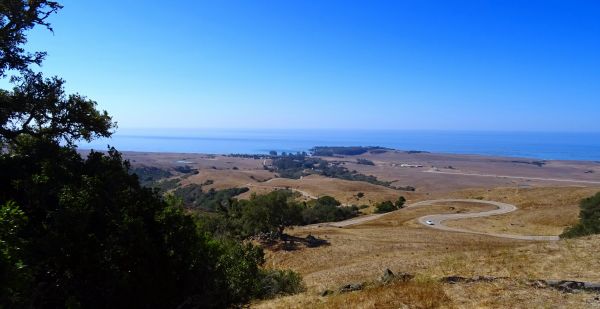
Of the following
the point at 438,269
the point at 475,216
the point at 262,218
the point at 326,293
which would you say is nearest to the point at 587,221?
the point at 475,216

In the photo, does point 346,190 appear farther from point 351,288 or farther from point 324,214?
point 351,288

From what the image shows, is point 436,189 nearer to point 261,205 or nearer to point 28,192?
point 261,205

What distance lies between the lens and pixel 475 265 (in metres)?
16.8

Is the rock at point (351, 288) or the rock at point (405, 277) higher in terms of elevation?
the rock at point (405, 277)

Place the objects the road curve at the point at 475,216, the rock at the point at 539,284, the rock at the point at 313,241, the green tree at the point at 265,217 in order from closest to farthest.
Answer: the rock at the point at 539,284
the rock at the point at 313,241
the green tree at the point at 265,217
the road curve at the point at 475,216

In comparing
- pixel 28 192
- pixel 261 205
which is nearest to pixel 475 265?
pixel 28 192

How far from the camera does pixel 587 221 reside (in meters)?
34.6

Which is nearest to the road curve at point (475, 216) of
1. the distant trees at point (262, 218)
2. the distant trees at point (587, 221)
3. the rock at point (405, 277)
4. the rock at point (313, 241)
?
the distant trees at point (587, 221)

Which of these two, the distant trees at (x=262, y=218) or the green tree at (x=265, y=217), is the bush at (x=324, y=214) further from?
the green tree at (x=265, y=217)

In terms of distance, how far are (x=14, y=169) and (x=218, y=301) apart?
297 inches

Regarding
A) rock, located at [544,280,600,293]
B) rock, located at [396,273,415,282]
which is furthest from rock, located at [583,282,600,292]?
rock, located at [396,273,415,282]

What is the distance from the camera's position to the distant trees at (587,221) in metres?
30.7

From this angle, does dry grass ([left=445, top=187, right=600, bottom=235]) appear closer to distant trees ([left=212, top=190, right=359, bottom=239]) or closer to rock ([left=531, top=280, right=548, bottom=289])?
distant trees ([left=212, top=190, right=359, bottom=239])

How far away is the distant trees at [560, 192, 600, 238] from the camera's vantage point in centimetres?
3066
